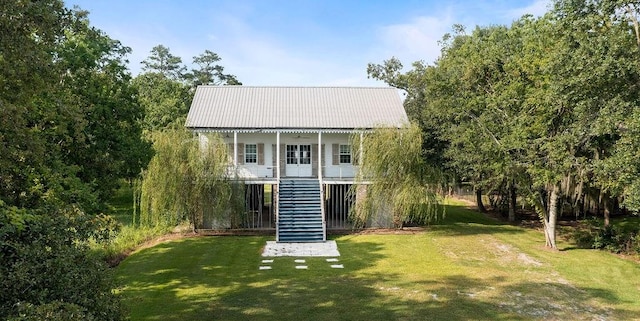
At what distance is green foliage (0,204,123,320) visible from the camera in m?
Result: 4.71

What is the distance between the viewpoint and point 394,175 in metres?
19.2

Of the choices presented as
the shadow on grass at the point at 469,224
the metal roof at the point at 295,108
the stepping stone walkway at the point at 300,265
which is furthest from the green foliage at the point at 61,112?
the shadow on grass at the point at 469,224

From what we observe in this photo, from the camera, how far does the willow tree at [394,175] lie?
1905cm

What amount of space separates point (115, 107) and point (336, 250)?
30.1 ft

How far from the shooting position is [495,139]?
17.9 metres

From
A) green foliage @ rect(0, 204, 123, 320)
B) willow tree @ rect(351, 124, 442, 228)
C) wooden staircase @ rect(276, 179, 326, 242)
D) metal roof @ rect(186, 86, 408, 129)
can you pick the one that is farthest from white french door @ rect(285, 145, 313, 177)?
green foliage @ rect(0, 204, 123, 320)

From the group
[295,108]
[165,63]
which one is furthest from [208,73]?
[295,108]

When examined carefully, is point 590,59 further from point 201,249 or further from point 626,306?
point 201,249

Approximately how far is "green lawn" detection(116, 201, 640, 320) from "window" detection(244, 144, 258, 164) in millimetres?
4730

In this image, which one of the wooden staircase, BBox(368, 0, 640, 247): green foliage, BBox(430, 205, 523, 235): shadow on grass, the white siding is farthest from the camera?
the white siding

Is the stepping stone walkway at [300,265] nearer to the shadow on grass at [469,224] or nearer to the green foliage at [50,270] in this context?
the shadow on grass at [469,224]

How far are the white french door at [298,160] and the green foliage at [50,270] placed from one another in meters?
16.9

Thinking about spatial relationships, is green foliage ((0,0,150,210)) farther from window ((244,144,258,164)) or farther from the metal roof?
window ((244,144,258,164))

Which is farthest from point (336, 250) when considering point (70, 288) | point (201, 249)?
point (70, 288)
